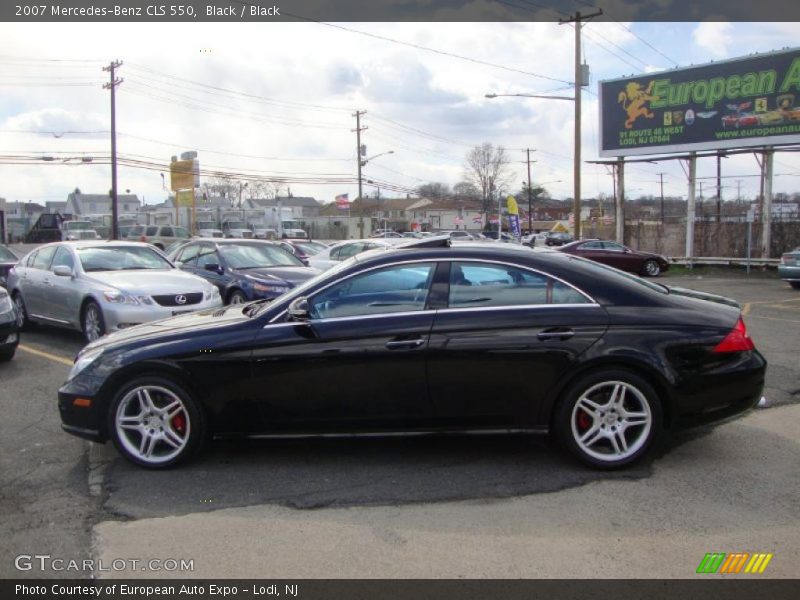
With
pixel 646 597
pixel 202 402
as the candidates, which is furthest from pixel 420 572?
Answer: pixel 202 402

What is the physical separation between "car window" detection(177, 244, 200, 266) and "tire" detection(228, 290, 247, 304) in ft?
5.46

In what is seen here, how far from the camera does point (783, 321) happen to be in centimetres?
1155

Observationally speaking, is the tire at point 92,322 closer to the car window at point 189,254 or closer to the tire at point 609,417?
the car window at point 189,254

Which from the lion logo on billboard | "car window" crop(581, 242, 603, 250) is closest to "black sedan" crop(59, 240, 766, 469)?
"car window" crop(581, 242, 603, 250)

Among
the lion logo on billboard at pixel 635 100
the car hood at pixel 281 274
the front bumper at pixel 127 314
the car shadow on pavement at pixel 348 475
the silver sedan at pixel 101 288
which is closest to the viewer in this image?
the car shadow on pavement at pixel 348 475

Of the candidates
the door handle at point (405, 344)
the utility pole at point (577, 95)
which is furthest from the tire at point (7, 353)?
the utility pole at point (577, 95)

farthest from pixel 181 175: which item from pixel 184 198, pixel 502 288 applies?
pixel 502 288

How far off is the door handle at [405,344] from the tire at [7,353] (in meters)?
5.91

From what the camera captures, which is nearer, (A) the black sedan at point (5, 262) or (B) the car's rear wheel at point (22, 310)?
(B) the car's rear wheel at point (22, 310)

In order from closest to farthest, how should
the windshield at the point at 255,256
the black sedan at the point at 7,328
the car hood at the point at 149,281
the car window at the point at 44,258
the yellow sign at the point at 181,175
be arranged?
the black sedan at the point at 7,328
the car hood at the point at 149,281
the car window at the point at 44,258
the windshield at the point at 255,256
the yellow sign at the point at 181,175

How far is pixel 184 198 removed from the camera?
56.6m

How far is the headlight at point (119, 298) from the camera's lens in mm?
8617

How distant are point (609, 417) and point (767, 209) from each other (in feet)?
77.8

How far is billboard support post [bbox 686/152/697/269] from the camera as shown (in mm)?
26375
